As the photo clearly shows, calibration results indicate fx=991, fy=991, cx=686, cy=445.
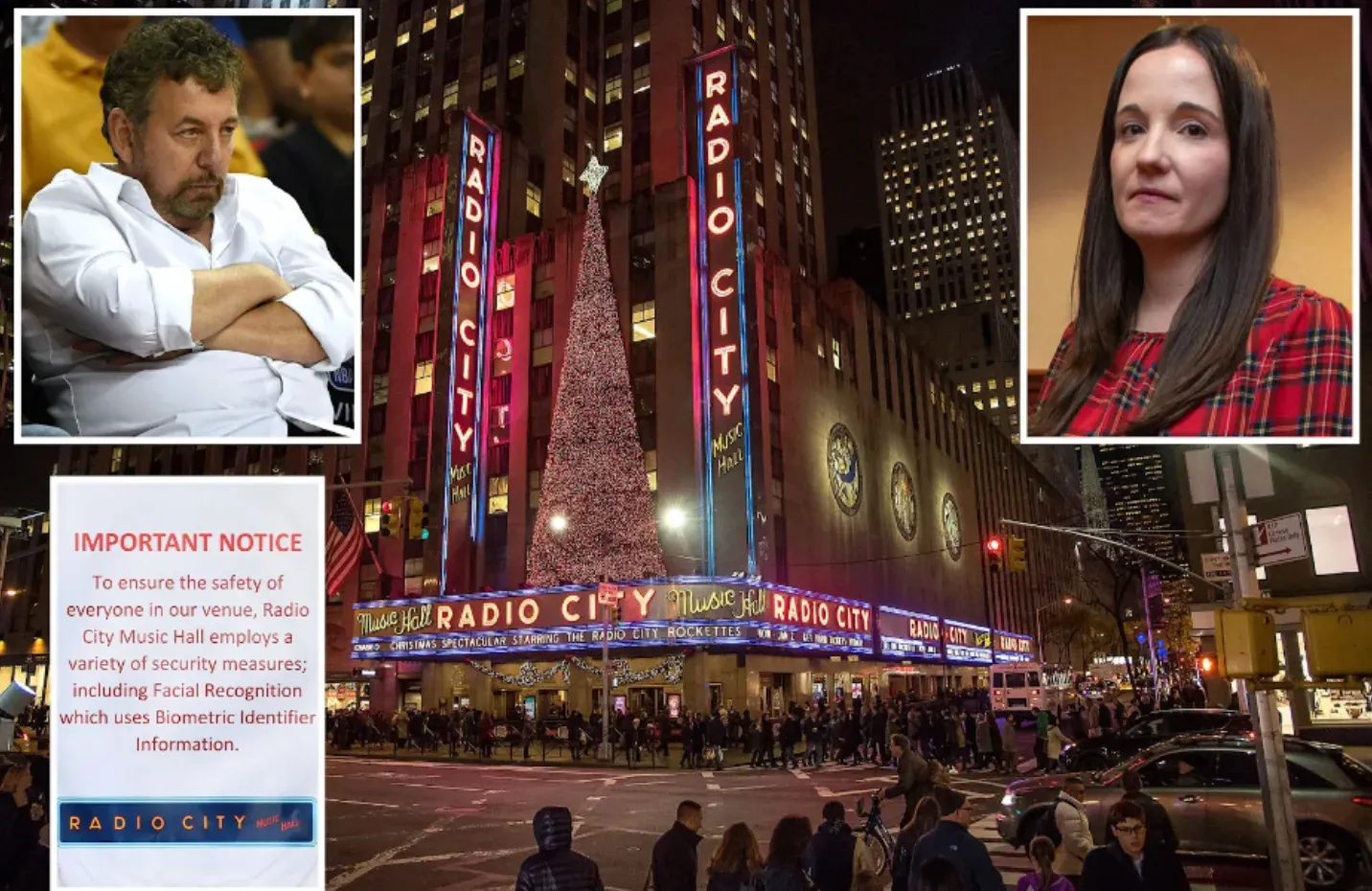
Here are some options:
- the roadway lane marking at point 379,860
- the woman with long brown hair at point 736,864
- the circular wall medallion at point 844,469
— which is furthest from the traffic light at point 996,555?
the circular wall medallion at point 844,469

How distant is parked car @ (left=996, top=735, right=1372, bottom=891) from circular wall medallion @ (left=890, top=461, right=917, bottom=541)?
48.0 meters

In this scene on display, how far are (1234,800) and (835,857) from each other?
7743 mm

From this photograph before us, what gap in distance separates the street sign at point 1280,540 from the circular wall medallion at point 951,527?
64.7 meters

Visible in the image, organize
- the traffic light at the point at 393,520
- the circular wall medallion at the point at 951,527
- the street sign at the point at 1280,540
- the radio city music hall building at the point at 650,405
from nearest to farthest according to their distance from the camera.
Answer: the street sign at the point at 1280,540 < the traffic light at the point at 393,520 < the radio city music hall building at the point at 650,405 < the circular wall medallion at the point at 951,527

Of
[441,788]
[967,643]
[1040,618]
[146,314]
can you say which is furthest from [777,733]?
[1040,618]

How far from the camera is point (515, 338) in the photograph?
4994 cm

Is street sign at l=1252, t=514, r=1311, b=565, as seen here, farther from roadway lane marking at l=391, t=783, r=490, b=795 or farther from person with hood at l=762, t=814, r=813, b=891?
roadway lane marking at l=391, t=783, r=490, b=795

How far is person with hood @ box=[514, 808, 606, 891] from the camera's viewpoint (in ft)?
20.8

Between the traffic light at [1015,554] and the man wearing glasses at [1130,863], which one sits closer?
the man wearing glasses at [1130,863]

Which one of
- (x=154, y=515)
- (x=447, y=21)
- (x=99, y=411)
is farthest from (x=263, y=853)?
(x=447, y=21)

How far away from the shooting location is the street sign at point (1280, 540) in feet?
32.9

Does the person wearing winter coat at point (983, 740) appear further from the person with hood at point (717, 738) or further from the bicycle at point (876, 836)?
the bicycle at point (876, 836)

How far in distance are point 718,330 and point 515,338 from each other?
1191 centimetres

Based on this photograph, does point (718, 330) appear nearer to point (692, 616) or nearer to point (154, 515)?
point (692, 616)
